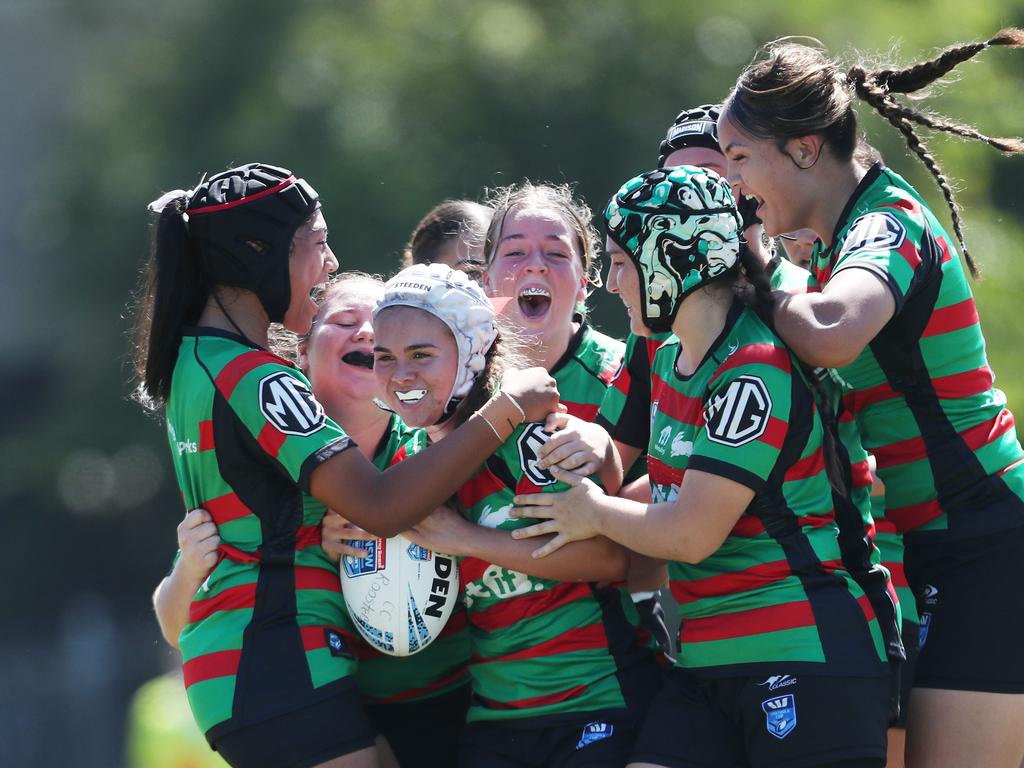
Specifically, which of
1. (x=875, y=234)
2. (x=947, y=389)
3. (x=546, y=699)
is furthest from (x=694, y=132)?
(x=546, y=699)

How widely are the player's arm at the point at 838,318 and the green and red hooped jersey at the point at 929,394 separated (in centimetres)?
18

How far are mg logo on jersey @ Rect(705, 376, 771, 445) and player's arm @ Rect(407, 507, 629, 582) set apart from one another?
0.60m

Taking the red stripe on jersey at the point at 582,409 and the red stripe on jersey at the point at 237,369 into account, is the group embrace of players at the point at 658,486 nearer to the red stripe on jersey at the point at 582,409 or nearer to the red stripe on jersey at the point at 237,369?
the red stripe on jersey at the point at 237,369

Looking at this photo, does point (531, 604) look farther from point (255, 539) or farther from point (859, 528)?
point (859, 528)

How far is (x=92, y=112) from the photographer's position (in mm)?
19031

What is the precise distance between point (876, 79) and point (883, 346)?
863mm

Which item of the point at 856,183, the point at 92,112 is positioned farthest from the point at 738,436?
the point at 92,112

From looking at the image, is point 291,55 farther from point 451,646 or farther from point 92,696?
point 451,646

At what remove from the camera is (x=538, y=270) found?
490cm

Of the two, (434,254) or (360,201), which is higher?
(360,201)

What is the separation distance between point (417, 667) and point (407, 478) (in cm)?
76

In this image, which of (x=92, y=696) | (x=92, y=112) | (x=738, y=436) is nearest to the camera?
(x=738, y=436)

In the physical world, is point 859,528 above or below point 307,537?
below

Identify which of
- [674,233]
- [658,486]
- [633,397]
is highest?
[674,233]
